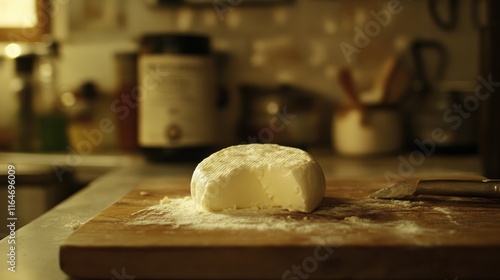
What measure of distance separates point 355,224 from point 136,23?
142 centimetres

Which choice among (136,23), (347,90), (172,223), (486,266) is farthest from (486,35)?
(136,23)

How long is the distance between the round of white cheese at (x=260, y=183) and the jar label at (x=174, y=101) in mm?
677

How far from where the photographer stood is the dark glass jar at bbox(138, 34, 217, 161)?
4.95 feet

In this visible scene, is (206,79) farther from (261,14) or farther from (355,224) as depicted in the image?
(355,224)

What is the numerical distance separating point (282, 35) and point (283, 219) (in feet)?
4.01

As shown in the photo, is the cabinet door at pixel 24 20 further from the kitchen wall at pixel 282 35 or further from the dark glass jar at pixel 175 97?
the dark glass jar at pixel 175 97

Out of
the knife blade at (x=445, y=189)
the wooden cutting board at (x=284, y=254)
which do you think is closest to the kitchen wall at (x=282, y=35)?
the knife blade at (x=445, y=189)

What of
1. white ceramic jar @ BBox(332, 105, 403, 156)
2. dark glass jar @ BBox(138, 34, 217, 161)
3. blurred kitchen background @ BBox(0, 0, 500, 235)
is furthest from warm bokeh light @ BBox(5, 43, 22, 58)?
white ceramic jar @ BBox(332, 105, 403, 156)

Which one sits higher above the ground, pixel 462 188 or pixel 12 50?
pixel 12 50

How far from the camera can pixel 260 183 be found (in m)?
0.83

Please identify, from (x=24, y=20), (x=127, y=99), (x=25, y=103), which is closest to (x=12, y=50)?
(x=24, y=20)

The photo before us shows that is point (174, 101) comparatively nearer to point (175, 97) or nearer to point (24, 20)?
point (175, 97)

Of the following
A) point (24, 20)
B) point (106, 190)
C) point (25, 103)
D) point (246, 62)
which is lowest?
point (106, 190)

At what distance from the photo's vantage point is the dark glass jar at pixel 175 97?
4.95 feet
